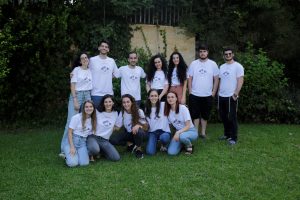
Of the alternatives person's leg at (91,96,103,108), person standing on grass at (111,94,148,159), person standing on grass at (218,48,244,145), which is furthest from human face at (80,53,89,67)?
person standing on grass at (218,48,244,145)

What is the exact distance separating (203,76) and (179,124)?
1.08m

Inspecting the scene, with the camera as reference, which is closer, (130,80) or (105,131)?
(105,131)

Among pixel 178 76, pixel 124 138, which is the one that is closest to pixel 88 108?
pixel 124 138

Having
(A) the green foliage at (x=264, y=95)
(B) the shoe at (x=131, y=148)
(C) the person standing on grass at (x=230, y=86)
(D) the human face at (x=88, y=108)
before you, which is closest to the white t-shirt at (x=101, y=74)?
(D) the human face at (x=88, y=108)

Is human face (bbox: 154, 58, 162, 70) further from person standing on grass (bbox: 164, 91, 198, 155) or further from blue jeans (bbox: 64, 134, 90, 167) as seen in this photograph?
blue jeans (bbox: 64, 134, 90, 167)

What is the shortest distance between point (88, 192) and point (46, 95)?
5008 mm

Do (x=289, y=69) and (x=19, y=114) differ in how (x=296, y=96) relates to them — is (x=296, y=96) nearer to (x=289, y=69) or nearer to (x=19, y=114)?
(x=289, y=69)

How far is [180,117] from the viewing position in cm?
699

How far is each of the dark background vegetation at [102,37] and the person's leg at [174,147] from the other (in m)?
2.83

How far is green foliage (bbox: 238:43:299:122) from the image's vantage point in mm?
9914

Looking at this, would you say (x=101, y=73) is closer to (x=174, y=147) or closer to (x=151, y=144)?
(x=151, y=144)

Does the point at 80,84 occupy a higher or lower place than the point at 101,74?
lower

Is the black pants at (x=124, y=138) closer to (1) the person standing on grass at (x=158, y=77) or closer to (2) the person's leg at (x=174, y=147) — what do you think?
(2) the person's leg at (x=174, y=147)

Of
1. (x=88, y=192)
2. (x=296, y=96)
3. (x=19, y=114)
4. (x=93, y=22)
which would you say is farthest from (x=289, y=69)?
(x=88, y=192)
